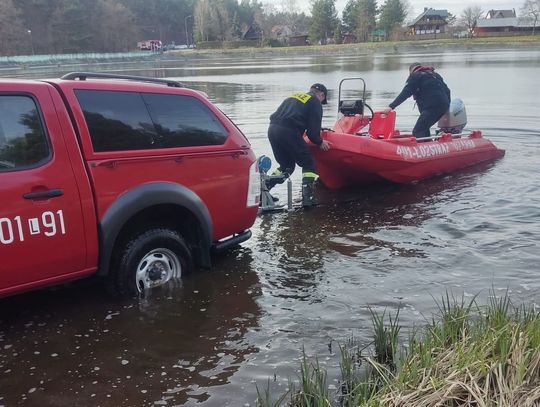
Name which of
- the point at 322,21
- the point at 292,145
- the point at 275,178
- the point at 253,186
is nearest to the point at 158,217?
the point at 253,186

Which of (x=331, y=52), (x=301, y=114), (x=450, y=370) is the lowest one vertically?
(x=450, y=370)

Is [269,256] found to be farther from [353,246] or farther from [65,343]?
[65,343]

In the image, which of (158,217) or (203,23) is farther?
(203,23)

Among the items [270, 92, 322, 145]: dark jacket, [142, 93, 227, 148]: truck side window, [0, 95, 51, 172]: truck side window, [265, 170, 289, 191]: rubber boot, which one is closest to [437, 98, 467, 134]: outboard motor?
[270, 92, 322, 145]: dark jacket

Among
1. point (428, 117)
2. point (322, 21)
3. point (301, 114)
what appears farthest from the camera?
point (322, 21)

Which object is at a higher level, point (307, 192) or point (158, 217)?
point (158, 217)

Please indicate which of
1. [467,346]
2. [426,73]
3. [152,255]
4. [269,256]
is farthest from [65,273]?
[426,73]

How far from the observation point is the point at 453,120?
36.7 ft

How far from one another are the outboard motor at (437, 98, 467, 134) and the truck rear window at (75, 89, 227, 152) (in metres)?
7.10

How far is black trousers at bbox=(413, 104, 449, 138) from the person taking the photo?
10648 millimetres

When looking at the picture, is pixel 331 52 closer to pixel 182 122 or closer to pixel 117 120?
pixel 182 122

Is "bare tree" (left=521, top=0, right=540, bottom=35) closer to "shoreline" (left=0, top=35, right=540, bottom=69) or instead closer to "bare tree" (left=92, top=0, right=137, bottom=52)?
"shoreline" (left=0, top=35, right=540, bottom=69)

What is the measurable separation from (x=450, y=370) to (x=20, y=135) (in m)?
3.35

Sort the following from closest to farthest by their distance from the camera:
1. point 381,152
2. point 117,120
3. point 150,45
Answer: point 117,120
point 381,152
point 150,45
